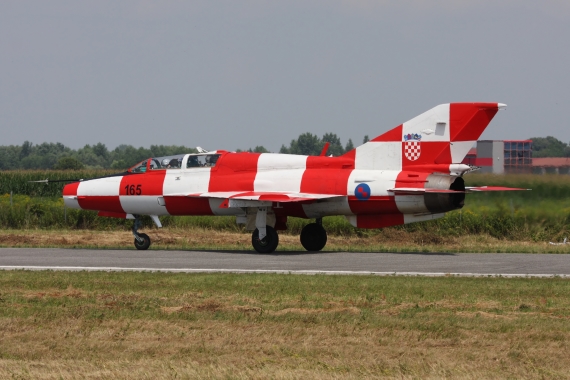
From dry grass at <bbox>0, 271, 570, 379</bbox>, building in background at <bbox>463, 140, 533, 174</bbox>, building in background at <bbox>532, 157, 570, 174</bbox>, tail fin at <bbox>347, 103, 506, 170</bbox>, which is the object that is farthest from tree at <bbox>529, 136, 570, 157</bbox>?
dry grass at <bbox>0, 271, 570, 379</bbox>

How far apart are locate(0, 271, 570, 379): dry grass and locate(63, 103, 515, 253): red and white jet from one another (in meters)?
6.17

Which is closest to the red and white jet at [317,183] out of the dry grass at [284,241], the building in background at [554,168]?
the dry grass at [284,241]

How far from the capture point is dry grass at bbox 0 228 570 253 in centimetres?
2661

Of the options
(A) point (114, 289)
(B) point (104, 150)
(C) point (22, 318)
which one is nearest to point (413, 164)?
(A) point (114, 289)

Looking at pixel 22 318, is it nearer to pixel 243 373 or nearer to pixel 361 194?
pixel 243 373

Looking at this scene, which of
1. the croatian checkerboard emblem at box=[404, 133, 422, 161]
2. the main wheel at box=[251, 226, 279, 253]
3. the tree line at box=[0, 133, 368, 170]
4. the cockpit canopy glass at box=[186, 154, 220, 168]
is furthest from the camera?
the tree line at box=[0, 133, 368, 170]

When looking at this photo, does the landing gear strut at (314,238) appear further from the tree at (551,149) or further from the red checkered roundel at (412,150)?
the tree at (551,149)

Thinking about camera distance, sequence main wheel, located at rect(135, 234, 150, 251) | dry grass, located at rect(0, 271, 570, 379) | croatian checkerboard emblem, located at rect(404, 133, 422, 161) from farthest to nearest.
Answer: main wheel, located at rect(135, 234, 150, 251)
croatian checkerboard emblem, located at rect(404, 133, 422, 161)
dry grass, located at rect(0, 271, 570, 379)

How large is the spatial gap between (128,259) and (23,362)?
12285 millimetres

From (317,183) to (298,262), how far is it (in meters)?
3.02

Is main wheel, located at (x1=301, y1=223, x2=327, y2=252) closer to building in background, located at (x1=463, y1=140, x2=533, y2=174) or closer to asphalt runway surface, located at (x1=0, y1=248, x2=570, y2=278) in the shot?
asphalt runway surface, located at (x1=0, y1=248, x2=570, y2=278)

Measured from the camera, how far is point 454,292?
48.5 ft

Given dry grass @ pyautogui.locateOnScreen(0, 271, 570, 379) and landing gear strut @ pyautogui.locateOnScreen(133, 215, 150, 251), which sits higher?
landing gear strut @ pyautogui.locateOnScreen(133, 215, 150, 251)

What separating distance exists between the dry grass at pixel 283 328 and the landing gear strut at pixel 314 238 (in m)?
8.44
